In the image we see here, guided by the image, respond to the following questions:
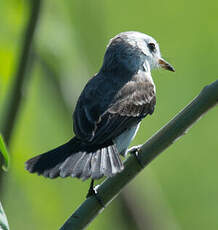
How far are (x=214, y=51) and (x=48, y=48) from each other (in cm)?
371

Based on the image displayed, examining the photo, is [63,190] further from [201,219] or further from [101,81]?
[101,81]

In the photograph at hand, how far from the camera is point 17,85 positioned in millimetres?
4461

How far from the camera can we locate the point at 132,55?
230 inches

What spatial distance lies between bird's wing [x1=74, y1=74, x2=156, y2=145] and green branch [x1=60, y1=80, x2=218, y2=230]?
1.27m

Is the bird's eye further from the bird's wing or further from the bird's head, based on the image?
the bird's wing

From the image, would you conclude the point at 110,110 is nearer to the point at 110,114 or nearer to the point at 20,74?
the point at 110,114

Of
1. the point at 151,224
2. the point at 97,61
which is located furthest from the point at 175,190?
the point at 151,224

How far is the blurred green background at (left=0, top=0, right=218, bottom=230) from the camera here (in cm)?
493

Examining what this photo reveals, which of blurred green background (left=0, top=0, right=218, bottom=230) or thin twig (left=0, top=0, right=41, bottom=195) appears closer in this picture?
thin twig (left=0, top=0, right=41, bottom=195)

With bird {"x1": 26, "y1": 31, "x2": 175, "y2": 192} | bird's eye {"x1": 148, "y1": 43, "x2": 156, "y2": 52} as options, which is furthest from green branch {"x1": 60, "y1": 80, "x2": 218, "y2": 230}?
bird's eye {"x1": 148, "y1": 43, "x2": 156, "y2": 52}

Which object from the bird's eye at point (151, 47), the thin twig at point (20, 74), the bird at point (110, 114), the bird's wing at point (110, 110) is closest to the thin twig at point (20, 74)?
the thin twig at point (20, 74)

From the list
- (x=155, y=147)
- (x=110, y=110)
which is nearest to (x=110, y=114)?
(x=110, y=110)

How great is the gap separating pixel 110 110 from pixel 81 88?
797 mm

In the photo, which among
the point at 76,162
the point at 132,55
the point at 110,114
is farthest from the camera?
the point at 132,55
